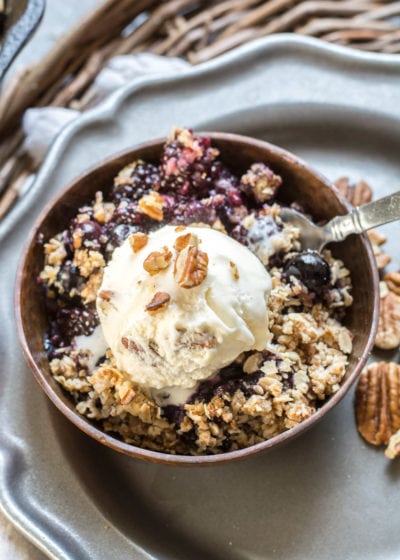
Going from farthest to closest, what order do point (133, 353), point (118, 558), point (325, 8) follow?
point (325, 8), point (118, 558), point (133, 353)

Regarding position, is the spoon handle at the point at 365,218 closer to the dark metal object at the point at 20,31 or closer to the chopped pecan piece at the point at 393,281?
the chopped pecan piece at the point at 393,281

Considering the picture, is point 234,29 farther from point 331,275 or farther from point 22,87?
point 331,275

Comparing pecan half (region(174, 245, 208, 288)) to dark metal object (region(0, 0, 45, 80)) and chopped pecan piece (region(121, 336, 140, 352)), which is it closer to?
chopped pecan piece (region(121, 336, 140, 352))

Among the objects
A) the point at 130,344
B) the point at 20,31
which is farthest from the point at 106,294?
the point at 20,31

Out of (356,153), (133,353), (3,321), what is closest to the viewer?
(133,353)

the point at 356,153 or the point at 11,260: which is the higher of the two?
the point at 11,260

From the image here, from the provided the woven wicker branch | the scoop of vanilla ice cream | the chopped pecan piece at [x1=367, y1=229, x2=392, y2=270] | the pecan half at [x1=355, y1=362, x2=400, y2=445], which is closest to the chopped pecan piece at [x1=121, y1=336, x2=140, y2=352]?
the scoop of vanilla ice cream

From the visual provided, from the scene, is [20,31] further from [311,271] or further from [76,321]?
[311,271]

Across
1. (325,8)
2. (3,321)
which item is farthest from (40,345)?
(325,8)
